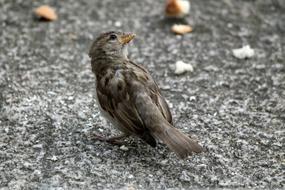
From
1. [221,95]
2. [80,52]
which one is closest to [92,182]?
[221,95]

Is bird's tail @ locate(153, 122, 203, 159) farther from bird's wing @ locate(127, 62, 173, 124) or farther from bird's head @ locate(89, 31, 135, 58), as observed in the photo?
bird's head @ locate(89, 31, 135, 58)

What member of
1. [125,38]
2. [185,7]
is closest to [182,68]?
[125,38]

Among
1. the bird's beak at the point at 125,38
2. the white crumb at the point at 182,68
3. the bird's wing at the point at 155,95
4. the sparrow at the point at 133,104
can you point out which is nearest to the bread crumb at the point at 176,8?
the white crumb at the point at 182,68

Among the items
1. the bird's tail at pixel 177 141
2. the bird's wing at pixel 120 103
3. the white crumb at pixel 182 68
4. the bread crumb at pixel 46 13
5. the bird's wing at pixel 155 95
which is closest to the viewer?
the bird's tail at pixel 177 141

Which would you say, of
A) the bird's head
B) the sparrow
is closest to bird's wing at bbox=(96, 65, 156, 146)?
the sparrow

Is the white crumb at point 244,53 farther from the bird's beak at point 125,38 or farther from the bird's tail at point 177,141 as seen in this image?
the bird's tail at point 177,141

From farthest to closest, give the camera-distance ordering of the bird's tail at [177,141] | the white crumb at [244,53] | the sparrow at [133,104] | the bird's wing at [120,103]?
the white crumb at [244,53], the bird's wing at [120,103], the sparrow at [133,104], the bird's tail at [177,141]
